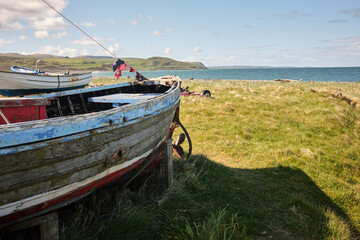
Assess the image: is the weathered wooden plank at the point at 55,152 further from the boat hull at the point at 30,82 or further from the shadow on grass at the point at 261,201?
the boat hull at the point at 30,82

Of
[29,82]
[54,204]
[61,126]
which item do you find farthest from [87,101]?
[29,82]

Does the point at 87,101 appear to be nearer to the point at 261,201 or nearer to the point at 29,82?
the point at 261,201

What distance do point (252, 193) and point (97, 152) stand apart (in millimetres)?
4141

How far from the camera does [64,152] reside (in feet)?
9.07

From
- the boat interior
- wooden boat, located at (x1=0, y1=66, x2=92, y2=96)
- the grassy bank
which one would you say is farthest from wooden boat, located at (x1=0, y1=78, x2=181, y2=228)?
wooden boat, located at (x1=0, y1=66, x2=92, y2=96)

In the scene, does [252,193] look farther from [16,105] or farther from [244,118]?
[244,118]

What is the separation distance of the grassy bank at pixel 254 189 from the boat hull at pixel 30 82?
9.14 meters

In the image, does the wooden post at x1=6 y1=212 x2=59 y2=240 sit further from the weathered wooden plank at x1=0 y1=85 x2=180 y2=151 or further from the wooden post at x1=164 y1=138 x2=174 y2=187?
the wooden post at x1=164 y1=138 x2=174 y2=187

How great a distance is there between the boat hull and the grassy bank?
30.0 ft

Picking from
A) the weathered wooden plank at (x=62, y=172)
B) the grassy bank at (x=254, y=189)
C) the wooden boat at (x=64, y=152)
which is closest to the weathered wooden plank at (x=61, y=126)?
the wooden boat at (x=64, y=152)

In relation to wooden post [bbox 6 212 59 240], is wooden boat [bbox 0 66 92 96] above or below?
above

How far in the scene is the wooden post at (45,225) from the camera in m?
2.91

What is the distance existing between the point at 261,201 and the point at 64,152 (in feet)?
14.7

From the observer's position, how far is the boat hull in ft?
42.7
